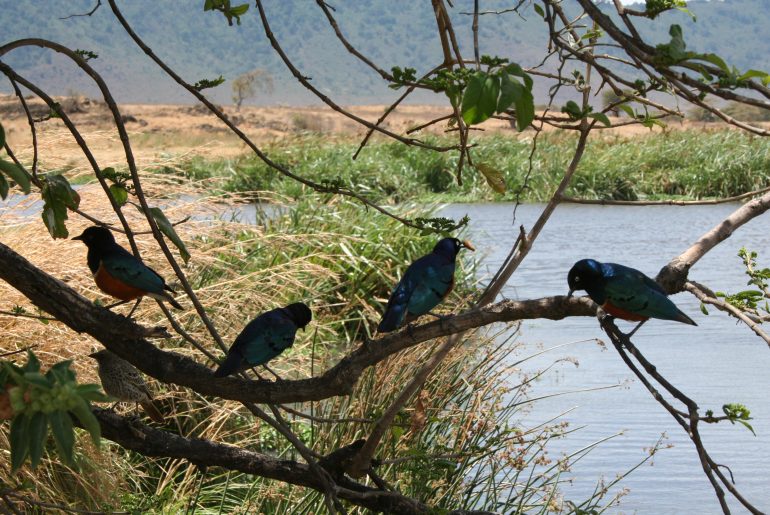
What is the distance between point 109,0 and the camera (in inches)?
79.6

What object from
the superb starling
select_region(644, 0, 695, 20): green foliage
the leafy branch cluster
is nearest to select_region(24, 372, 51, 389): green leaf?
the leafy branch cluster

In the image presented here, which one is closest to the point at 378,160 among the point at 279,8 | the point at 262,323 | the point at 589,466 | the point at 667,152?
the point at 667,152

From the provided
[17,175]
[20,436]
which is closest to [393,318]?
[17,175]

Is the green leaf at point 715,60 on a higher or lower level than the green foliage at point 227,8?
higher

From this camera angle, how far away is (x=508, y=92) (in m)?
1.16

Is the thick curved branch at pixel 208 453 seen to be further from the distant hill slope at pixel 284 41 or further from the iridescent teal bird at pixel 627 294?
the distant hill slope at pixel 284 41

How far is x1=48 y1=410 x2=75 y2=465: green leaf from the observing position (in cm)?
95

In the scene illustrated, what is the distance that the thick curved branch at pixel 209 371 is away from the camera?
1806mm

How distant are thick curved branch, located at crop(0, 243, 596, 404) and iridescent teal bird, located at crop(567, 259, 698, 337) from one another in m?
0.29

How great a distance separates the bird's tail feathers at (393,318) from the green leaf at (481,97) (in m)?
1.28

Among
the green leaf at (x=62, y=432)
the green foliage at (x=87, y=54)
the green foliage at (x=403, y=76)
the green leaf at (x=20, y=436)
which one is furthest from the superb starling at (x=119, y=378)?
the green leaf at (x=62, y=432)

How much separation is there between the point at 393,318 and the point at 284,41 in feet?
440

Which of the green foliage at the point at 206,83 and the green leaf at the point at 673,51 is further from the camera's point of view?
the green foliage at the point at 206,83

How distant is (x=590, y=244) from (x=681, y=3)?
1207cm
